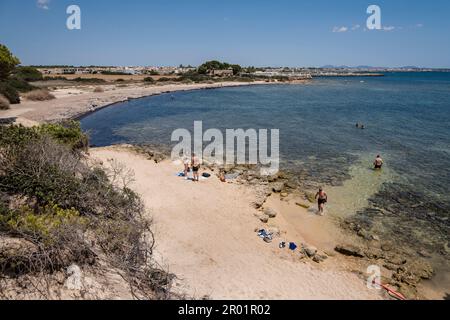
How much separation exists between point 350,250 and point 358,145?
17532 mm

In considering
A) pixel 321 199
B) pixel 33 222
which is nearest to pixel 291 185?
pixel 321 199

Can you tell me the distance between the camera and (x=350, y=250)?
36.4ft

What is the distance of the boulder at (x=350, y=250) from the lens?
36.3ft

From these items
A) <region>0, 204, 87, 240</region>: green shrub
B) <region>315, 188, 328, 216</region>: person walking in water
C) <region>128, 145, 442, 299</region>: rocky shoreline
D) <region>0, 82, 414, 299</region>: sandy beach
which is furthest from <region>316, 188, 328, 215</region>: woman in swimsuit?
<region>0, 204, 87, 240</region>: green shrub

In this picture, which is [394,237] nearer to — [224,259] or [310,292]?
[310,292]

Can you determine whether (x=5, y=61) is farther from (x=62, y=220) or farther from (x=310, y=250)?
(x=310, y=250)

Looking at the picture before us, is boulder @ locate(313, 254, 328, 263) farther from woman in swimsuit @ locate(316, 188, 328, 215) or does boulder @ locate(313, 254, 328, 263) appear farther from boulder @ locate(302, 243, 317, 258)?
woman in swimsuit @ locate(316, 188, 328, 215)

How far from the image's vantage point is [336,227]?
13070 mm

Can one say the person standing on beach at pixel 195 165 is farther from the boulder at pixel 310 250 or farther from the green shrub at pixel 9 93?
the green shrub at pixel 9 93

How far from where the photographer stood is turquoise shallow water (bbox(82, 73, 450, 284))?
46.7ft
